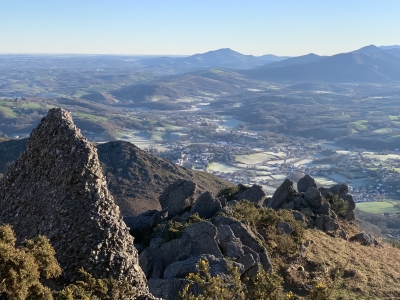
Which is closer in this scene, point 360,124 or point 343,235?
point 343,235

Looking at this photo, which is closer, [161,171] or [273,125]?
[161,171]

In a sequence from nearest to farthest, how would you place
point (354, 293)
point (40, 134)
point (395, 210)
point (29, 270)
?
point (29, 270), point (40, 134), point (354, 293), point (395, 210)

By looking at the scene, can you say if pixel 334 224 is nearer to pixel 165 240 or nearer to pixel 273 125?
pixel 165 240

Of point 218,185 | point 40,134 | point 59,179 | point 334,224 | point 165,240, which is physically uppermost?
point 40,134

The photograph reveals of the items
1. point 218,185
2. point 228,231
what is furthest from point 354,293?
point 218,185

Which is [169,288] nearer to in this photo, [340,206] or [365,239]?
[365,239]

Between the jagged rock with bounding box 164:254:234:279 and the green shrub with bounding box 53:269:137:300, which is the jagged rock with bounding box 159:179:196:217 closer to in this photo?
the jagged rock with bounding box 164:254:234:279

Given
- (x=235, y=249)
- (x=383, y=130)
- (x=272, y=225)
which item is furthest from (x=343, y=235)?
(x=383, y=130)

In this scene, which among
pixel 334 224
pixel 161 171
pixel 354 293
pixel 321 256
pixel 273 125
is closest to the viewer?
pixel 354 293
